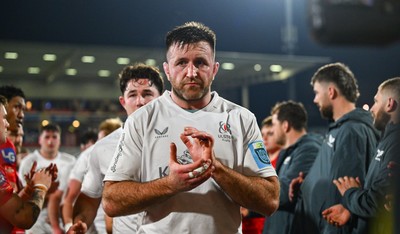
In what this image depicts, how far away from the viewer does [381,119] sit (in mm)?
4004

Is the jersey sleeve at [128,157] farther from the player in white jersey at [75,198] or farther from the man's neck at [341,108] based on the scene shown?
the man's neck at [341,108]

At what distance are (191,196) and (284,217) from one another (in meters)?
3.18

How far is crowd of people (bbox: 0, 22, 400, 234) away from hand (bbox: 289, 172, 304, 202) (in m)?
0.01

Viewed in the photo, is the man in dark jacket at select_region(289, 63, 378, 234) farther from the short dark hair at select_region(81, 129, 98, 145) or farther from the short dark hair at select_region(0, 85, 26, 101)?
the short dark hair at select_region(81, 129, 98, 145)

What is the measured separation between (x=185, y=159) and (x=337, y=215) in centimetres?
206

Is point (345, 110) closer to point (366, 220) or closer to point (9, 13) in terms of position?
point (366, 220)

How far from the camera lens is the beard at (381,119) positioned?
13.0 feet

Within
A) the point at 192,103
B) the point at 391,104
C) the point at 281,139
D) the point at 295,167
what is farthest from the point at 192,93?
the point at 281,139

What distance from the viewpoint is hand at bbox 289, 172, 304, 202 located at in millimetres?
5191

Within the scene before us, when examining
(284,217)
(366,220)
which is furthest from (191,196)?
(284,217)

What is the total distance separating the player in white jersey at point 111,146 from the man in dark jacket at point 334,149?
158 centimetres

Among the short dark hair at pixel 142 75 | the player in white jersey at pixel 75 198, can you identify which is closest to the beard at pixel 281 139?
the player in white jersey at pixel 75 198

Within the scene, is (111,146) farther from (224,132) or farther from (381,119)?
(381,119)

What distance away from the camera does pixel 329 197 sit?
4496mm
